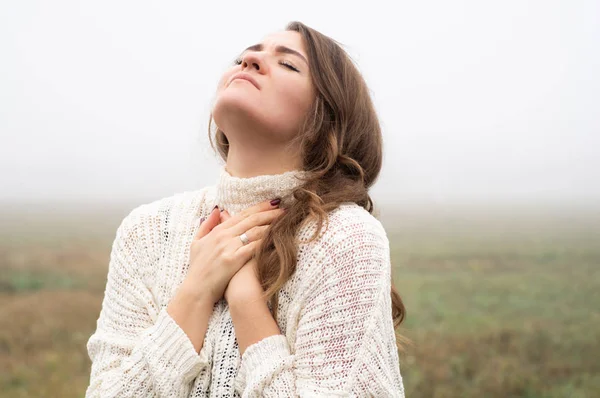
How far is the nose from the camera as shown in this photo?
131 cm

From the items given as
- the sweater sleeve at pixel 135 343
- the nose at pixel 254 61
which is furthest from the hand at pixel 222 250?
→ the nose at pixel 254 61

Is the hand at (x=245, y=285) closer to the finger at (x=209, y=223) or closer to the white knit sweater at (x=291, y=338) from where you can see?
the white knit sweater at (x=291, y=338)

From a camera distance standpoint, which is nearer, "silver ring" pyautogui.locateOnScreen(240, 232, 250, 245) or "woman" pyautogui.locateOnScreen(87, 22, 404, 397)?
"woman" pyautogui.locateOnScreen(87, 22, 404, 397)

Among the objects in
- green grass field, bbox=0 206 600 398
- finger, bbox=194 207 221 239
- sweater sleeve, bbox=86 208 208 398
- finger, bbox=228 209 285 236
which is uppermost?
finger, bbox=228 209 285 236

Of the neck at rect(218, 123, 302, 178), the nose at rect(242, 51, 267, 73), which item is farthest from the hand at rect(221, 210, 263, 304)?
the nose at rect(242, 51, 267, 73)

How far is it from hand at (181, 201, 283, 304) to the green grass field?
2.05 metres

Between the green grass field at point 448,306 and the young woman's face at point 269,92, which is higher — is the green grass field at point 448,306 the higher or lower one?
the lower one

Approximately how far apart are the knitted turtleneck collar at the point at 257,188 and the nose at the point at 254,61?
0.89 ft

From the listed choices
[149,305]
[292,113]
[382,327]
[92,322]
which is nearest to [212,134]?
Answer: [292,113]

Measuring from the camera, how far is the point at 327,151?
1376mm

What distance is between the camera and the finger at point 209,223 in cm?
136

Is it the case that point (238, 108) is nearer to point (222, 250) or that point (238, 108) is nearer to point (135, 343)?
point (222, 250)

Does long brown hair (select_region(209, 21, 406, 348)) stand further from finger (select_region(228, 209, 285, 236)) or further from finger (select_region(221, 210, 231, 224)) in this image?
finger (select_region(221, 210, 231, 224))

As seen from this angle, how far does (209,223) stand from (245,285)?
259 millimetres
